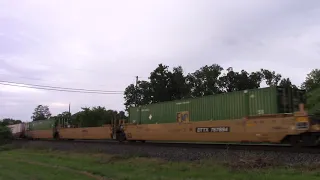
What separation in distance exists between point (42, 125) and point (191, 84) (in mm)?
41830

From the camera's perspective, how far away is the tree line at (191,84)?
7712 cm

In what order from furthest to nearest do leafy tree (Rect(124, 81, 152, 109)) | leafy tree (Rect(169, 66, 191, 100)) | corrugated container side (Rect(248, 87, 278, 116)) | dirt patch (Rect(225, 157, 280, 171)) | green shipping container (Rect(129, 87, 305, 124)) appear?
leafy tree (Rect(169, 66, 191, 100)), leafy tree (Rect(124, 81, 152, 109)), green shipping container (Rect(129, 87, 305, 124)), corrugated container side (Rect(248, 87, 278, 116)), dirt patch (Rect(225, 157, 280, 171))

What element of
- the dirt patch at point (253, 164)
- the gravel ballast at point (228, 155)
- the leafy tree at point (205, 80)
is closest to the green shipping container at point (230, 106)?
the gravel ballast at point (228, 155)

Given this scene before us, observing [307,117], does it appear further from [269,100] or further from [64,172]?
[64,172]

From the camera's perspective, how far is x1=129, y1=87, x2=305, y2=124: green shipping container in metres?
19.4

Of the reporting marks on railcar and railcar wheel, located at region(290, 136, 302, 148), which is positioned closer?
railcar wheel, located at region(290, 136, 302, 148)

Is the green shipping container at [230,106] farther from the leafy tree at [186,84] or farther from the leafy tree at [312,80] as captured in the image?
the leafy tree at [312,80]

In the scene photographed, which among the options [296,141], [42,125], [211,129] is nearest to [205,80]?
[42,125]

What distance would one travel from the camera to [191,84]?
83.4m

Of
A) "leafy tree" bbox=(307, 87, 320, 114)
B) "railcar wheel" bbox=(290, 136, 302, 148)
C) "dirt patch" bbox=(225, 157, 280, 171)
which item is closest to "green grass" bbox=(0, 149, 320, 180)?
"dirt patch" bbox=(225, 157, 280, 171)

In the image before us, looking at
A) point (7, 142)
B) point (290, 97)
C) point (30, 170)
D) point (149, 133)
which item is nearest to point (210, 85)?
point (7, 142)

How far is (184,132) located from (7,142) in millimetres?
28730

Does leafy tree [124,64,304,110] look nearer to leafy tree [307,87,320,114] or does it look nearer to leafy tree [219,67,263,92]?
leafy tree [219,67,263,92]

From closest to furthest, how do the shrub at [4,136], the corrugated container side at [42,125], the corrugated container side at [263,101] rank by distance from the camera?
the corrugated container side at [263,101] → the shrub at [4,136] → the corrugated container side at [42,125]
